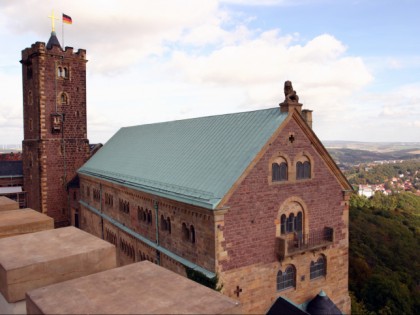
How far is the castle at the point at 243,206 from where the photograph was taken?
20.4 metres

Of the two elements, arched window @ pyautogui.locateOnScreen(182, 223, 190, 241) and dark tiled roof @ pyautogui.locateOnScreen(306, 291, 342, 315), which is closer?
arched window @ pyautogui.locateOnScreen(182, 223, 190, 241)

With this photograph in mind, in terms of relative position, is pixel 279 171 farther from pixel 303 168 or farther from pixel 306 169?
pixel 306 169

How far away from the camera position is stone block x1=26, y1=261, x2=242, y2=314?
22.7ft

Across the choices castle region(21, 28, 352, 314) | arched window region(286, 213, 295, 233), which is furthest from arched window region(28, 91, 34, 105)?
arched window region(286, 213, 295, 233)

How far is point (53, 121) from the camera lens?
4159 cm

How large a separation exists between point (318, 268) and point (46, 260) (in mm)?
19764

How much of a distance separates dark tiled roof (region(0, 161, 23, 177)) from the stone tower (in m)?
8.37

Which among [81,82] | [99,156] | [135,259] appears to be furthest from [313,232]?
[81,82]

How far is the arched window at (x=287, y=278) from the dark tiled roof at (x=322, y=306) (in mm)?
1913

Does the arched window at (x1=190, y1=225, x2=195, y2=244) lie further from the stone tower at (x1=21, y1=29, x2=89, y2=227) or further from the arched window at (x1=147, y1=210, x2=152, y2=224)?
the stone tower at (x1=21, y1=29, x2=89, y2=227)

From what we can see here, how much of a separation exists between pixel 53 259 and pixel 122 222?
75.3 ft

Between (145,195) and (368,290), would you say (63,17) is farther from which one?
(368,290)

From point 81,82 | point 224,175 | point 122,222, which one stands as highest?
point 81,82

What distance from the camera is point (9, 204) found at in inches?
755
